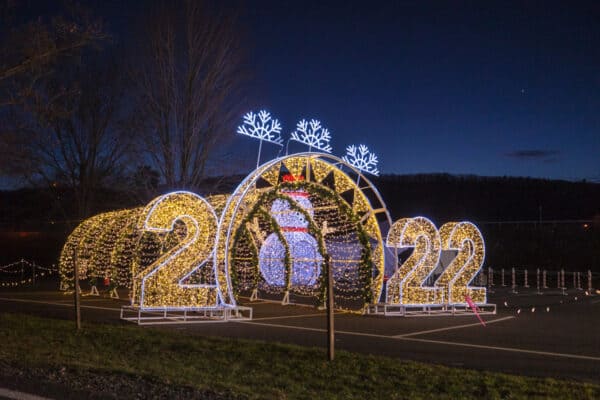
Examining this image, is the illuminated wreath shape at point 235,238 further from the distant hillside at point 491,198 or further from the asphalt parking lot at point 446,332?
the distant hillside at point 491,198

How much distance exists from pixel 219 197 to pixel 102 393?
43.8 ft

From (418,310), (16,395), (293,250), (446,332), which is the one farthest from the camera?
(293,250)

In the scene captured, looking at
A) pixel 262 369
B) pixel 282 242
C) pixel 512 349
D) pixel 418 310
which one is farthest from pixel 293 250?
pixel 262 369

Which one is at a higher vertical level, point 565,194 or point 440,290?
point 565,194

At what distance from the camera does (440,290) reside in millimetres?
18547

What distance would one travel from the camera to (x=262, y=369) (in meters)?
8.88

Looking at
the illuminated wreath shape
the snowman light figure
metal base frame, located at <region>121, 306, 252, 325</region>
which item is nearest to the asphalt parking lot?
metal base frame, located at <region>121, 306, 252, 325</region>

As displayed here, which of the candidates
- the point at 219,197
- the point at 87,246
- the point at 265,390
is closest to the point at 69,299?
the point at 87,246

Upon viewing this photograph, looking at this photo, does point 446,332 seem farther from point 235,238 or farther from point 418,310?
point 235,238

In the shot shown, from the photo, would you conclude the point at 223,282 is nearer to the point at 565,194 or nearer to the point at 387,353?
the point at 387,353

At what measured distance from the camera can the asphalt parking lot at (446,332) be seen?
402 inches

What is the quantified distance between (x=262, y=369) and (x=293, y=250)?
47.0 ft

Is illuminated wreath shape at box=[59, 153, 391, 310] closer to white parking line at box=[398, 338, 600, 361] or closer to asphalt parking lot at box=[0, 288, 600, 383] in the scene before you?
asphalt parking lot at box=[0, 288, 600, 383]

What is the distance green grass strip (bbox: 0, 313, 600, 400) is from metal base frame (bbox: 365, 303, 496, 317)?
7.18 m
